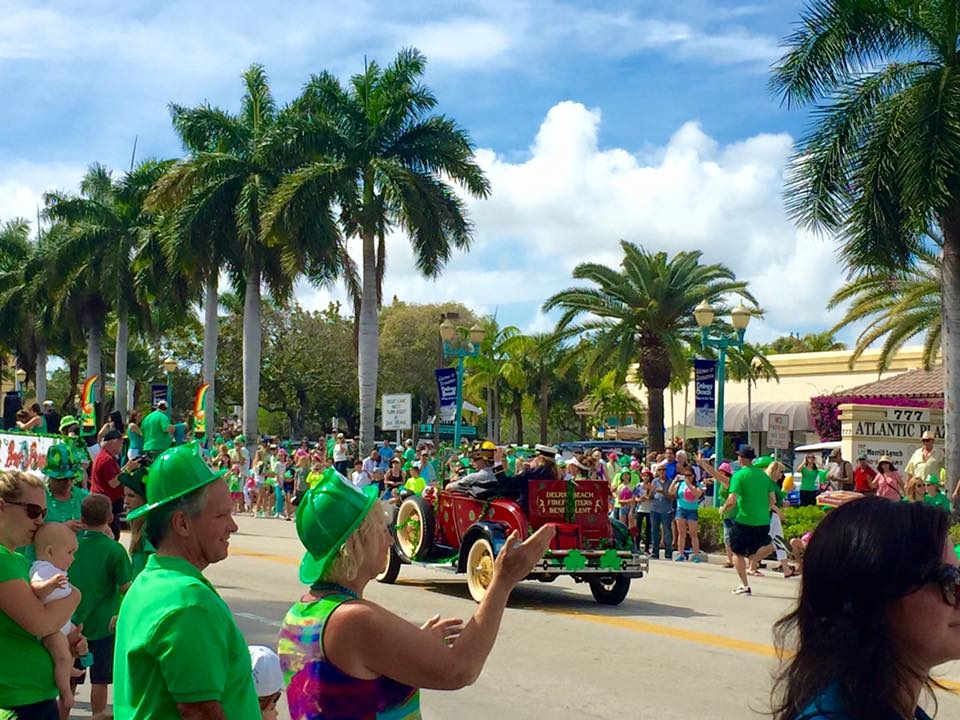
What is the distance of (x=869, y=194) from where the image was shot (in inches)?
808

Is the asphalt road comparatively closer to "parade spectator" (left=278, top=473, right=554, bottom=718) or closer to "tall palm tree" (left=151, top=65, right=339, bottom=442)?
"parade spectator" (left=278, top=473, right=554, bottom=718)

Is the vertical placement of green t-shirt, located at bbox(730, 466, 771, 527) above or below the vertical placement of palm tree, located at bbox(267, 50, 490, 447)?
below

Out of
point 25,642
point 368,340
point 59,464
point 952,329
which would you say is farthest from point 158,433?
point 368,340

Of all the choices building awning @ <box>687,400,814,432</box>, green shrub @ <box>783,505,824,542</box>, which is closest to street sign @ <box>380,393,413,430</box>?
green shrub @ <box>783,505,824,542</box>

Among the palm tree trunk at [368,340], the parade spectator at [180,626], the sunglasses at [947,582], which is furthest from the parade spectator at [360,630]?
the palm tree trunk at [368,340]

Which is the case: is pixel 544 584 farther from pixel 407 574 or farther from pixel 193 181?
pixel 193 181

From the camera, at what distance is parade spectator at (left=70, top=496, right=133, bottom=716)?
636 cm

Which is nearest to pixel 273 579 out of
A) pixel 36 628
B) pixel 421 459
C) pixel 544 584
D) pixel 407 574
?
pixel 407 574

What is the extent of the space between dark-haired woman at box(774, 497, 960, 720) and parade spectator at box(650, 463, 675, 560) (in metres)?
17.9

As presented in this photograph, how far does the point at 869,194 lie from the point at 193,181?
22069 millimetres

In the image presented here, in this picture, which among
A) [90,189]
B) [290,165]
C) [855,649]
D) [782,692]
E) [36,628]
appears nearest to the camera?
[855,649]

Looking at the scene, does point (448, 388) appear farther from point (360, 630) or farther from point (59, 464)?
point (360, 630)

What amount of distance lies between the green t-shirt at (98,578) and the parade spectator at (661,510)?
14.3 meters

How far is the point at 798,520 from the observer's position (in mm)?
20078
